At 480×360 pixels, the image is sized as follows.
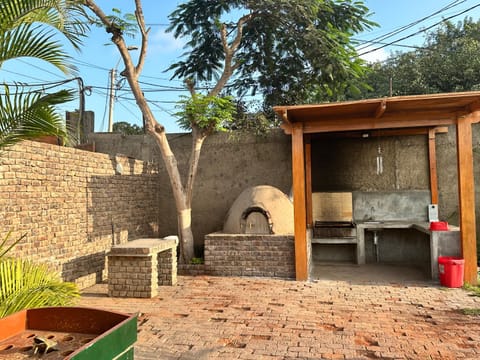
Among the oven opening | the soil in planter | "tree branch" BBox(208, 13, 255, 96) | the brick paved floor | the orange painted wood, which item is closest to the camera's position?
the soil in planter

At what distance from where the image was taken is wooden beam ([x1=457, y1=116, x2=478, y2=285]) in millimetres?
6816

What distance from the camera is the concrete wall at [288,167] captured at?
345 inches

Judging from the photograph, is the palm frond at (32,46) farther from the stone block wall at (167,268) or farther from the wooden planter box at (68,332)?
the stone block wall at (167,268)

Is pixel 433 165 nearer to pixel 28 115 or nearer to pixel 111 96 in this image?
pixel 28 115

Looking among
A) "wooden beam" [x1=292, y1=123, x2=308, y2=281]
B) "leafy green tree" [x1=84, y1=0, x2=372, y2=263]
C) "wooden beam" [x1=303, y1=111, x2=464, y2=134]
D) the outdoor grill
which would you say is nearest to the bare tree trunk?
"leafy green tree" [x1=84, y1=0, x2=372, y2=263]

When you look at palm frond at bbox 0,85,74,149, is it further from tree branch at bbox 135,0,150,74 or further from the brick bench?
tree branch at bbox 135,0,150,74

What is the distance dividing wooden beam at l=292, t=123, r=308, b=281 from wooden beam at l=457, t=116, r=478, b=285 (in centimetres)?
289

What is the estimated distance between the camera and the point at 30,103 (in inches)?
149

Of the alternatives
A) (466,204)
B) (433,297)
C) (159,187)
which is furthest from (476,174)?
(159,187)

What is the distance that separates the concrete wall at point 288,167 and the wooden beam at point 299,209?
6.57 feet

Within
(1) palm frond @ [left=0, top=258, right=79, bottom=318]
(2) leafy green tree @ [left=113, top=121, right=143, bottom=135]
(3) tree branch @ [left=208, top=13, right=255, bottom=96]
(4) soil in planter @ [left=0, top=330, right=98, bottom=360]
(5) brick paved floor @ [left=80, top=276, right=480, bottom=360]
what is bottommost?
(5) brick paved floor @ [left=80, top=276, right=480, bottom=360]

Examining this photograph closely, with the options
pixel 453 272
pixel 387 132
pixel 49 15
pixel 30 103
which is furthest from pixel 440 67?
pixel 30 103

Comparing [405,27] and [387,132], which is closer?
[387,132]

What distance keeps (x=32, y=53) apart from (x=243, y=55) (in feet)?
24.7
